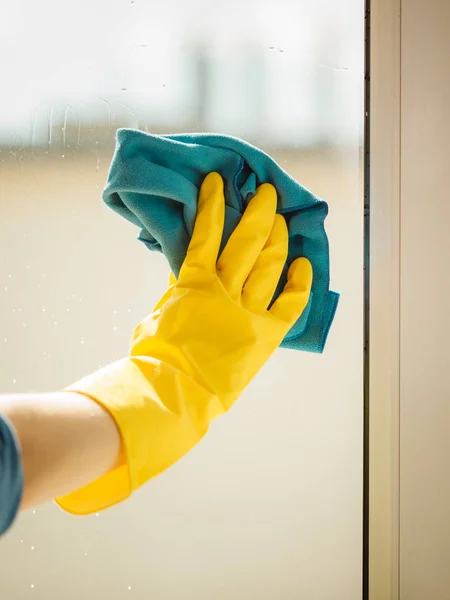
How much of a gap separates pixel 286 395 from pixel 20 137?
498 millimetres

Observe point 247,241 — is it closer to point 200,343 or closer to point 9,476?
point 200,343

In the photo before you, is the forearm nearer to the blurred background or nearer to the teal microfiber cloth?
the teal microfiber cloth

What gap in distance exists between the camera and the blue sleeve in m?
0.35

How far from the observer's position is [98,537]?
2.82 ft

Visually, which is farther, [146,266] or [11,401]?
[146,266]

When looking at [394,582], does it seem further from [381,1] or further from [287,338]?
[381,1]

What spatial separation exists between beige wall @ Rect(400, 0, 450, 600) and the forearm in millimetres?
527

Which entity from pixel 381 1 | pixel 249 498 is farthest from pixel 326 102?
pixel 249 498

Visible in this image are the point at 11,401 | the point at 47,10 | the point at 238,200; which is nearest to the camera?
the point at 11,401

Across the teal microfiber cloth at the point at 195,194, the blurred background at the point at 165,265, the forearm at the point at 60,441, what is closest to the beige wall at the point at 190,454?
the blurred background at the point at 165,265

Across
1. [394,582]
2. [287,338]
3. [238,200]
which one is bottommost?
[394,582]

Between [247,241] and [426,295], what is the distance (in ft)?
1.13

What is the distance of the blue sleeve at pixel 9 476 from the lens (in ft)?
1.15

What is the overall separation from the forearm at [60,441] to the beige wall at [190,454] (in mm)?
408
